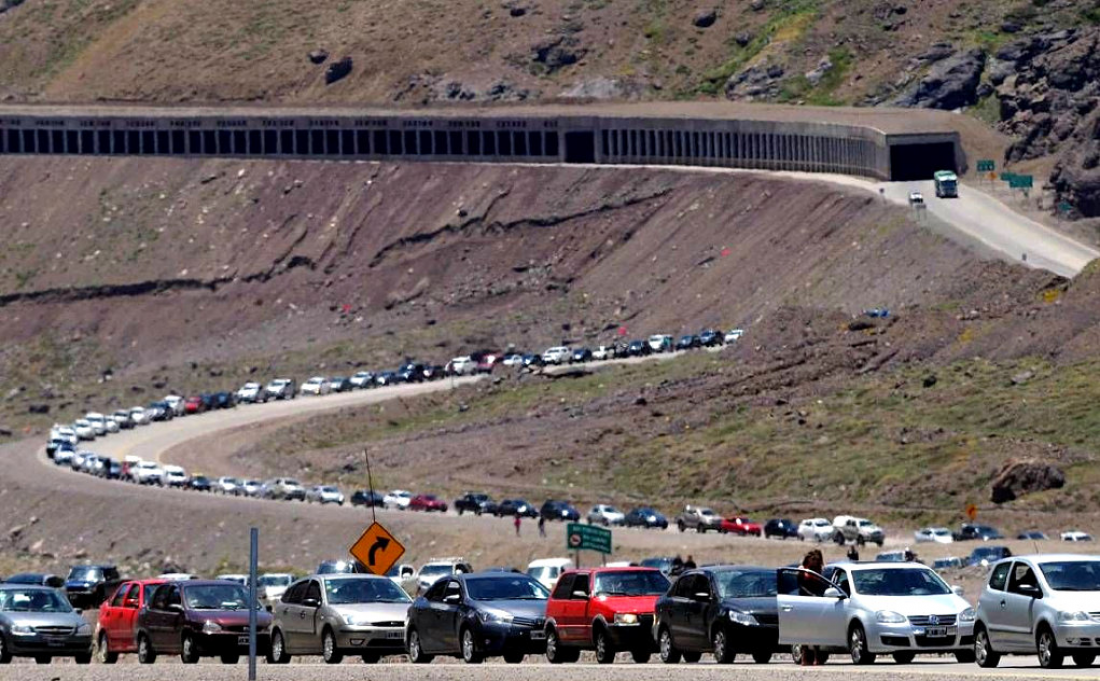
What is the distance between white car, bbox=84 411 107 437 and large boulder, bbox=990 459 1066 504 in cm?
6043

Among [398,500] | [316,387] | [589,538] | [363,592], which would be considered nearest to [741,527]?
[398,500]

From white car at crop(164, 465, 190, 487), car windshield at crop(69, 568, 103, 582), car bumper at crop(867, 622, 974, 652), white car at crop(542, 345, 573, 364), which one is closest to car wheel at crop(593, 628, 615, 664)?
car bumper at crop(867, 622, 974, 652)

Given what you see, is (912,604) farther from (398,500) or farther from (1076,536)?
(398,500)

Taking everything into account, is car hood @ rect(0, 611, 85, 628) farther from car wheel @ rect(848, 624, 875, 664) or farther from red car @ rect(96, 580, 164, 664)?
car wheel @ rect(848, 624, 875, 664)

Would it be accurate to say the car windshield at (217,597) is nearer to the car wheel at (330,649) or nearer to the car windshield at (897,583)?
the car wheel at (330,649)

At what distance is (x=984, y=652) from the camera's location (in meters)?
40.0

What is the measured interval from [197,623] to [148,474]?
6937cm

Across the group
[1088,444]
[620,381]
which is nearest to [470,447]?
[620,381]

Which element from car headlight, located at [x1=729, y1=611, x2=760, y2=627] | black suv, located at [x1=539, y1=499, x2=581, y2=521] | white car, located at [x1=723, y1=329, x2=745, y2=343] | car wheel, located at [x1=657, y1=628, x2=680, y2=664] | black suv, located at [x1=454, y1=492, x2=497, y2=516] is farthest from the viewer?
white car, located at [x1=723, y1=329, x2=745, y2=343]

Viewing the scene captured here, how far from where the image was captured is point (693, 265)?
153250 mm

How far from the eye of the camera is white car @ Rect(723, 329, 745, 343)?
431ft

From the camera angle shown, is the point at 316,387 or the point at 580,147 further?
the point at 580,147

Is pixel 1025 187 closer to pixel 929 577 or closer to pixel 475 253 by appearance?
pixel 475 253

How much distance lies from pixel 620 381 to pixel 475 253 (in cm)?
4526
